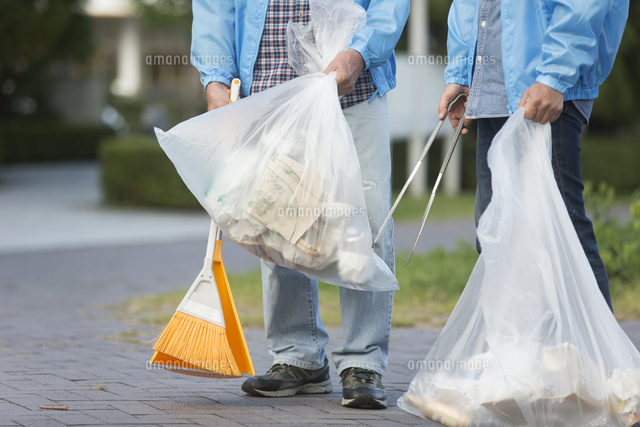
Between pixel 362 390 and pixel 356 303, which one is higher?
pixel 356 303

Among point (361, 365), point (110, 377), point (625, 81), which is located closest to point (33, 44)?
point (625, 81)

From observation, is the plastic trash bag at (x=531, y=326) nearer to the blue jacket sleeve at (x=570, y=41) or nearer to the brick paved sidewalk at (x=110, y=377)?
the blue jacket sleeve at (x=570, y=41)

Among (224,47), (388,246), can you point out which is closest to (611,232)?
(388,246)

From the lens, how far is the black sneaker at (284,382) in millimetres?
3148

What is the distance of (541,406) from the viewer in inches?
99.4

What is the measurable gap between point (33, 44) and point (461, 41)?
1501cm

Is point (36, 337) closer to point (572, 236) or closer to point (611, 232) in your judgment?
point (572, 236)

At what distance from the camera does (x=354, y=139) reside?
3051 millimetres

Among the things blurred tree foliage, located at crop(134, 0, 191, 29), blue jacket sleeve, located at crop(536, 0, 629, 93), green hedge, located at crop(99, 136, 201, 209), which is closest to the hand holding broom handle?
blue jacket sleeve, located at crop(536, 0, 629, 93)

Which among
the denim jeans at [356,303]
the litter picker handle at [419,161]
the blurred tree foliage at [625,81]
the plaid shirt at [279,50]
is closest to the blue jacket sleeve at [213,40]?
the plaid shirt at [279,50]

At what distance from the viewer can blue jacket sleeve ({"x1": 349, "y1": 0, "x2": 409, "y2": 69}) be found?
2936 millimetres

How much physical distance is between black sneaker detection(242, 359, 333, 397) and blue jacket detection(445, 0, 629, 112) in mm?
1157

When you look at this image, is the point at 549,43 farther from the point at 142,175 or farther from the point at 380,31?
the point at 142,175

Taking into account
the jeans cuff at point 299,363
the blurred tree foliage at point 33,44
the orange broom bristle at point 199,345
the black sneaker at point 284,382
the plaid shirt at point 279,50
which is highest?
the blurred tree foliage at point 33,44
